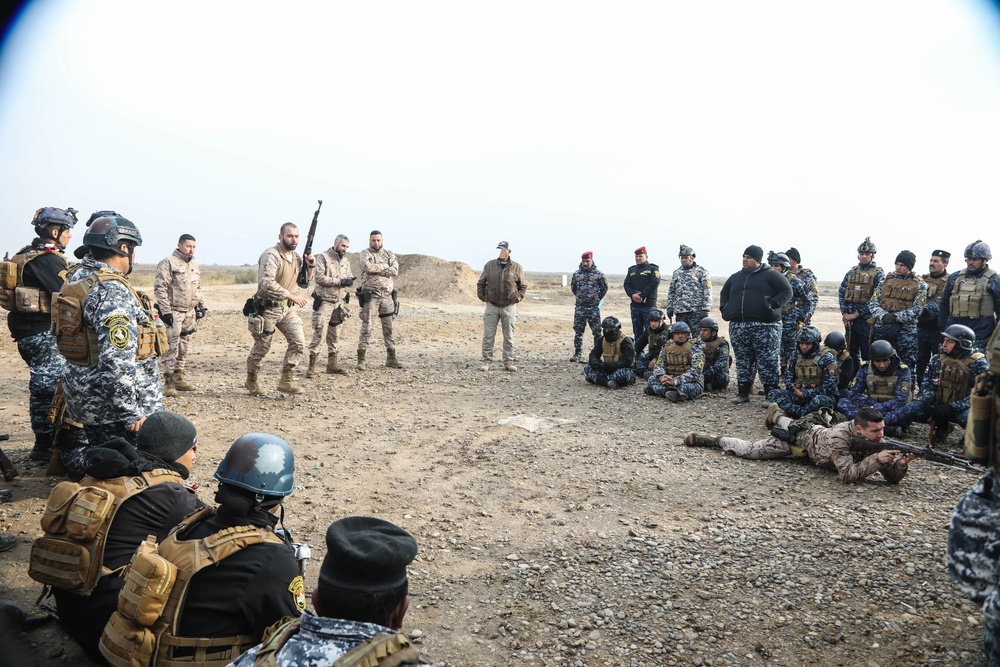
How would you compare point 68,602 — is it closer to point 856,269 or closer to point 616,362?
point 616,362

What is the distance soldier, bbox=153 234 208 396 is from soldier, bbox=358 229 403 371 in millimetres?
2498

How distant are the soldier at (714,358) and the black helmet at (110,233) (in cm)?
754

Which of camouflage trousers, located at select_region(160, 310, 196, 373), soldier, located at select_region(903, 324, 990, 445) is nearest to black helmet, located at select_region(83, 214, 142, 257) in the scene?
camouflage trousers, located at select_region(160, 310, 196, 373)

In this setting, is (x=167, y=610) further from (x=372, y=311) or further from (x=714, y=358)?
(x=714, y=358)

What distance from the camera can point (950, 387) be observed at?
6.79 metres

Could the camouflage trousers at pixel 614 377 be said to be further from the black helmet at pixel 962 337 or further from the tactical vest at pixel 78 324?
the tactical vest at pixel 78 324

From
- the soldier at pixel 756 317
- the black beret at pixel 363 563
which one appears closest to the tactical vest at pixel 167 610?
the black beret at pixel 363 563

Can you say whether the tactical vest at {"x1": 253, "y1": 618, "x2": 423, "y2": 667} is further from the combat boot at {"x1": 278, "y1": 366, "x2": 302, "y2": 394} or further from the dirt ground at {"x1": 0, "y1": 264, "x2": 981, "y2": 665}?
the combat boot at {"x1": 278, "y1": 366, "x2": 302, "y2": 394}

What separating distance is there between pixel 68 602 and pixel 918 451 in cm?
557

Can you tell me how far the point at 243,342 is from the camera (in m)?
13.7

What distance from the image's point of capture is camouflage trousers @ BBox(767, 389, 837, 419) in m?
7.82

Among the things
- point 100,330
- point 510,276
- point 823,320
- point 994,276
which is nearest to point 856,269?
point 994,276

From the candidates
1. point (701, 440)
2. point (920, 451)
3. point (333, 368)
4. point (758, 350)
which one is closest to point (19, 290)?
point (333, 368)

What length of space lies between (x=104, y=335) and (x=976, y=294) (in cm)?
892
